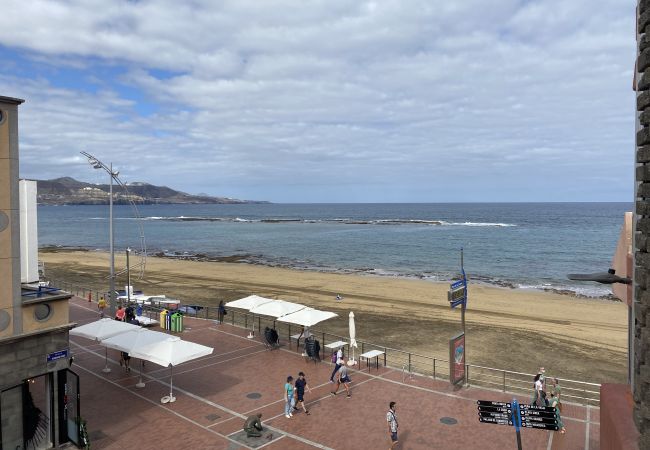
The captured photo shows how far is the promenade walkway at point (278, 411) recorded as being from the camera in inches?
476

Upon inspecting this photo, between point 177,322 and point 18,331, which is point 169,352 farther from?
point 177,322

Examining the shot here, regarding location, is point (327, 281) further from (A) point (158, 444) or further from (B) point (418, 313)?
(A) point (158, 444)

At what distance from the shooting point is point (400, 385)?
16016 millimetres

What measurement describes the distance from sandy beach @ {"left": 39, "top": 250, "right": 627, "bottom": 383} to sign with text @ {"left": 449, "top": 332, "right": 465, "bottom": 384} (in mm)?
4618

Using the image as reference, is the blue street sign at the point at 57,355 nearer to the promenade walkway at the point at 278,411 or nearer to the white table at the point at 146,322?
the promenade walkway at the point at 278,411

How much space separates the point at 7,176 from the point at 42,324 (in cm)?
342

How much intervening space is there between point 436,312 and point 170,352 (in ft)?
67.9

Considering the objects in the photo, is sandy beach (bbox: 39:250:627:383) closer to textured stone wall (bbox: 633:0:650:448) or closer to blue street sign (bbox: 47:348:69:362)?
textured stone wall (bbox: 633:0:650:448)

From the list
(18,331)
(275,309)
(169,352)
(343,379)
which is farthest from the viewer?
(275,309)

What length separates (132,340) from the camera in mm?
15055

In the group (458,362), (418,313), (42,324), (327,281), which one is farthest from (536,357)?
(327,281)

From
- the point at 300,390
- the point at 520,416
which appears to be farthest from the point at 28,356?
the point at 520,416

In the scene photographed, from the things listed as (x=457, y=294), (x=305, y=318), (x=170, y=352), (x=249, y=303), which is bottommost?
(x=305, y=318)

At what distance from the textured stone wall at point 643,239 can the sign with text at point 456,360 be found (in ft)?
27.2
